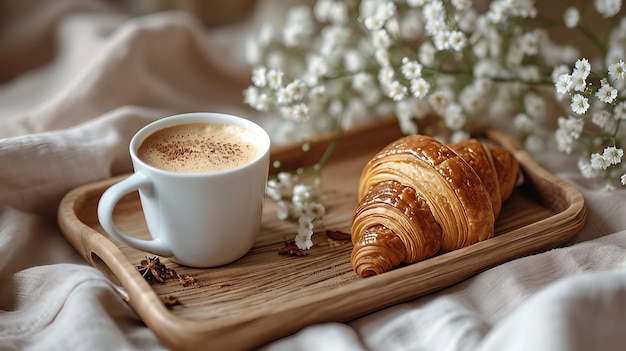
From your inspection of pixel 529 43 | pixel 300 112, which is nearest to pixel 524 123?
pixel 529 43

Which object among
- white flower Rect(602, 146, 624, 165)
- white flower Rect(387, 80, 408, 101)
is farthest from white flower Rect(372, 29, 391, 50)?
white flower Rect(602, 146, 624, 165)

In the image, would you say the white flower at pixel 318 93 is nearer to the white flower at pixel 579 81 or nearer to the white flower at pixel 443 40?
the white flower at pixel 443 40

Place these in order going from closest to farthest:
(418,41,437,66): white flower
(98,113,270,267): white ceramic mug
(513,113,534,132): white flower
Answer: (98,113,270,267): white ceramic mug < (418,41,437,66): white flower < (513,113,534,132): white flower

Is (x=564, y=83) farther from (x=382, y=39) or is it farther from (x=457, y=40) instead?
(x=382, y=39)

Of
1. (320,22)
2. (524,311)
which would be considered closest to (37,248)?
(524,311)

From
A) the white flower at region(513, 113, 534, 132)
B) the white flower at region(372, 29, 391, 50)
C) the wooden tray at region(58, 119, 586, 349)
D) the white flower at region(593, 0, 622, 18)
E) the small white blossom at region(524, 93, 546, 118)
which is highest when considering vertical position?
the white flower at region(593, 0, 622, 18)

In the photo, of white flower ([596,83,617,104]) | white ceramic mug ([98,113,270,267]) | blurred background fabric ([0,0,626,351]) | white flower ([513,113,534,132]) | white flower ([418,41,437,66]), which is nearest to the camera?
Answer: blurred background fabric ([0,0,626,351])

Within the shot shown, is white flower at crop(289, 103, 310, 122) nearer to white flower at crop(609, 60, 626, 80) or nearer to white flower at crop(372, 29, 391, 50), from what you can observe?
white flower at crop(372, 29, 391, 50)

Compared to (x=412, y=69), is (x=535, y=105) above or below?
below
